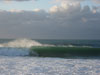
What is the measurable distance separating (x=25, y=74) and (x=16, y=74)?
31 cm

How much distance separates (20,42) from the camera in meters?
25.5

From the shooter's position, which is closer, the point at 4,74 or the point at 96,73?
the point at 4,74

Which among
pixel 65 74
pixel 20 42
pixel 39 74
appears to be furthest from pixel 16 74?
pixel 20 42

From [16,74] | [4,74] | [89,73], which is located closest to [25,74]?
A: [16,74]

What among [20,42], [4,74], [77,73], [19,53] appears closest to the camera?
[4,74]

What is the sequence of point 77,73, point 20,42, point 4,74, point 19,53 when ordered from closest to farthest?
point 4,74
point 77,73
point 19,53
point 20,42

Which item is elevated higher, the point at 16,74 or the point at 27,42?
the point at 27,42

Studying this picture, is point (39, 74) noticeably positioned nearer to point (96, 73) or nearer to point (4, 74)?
point (4, 74)

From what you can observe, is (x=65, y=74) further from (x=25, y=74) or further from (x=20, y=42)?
(x=20, y=42)

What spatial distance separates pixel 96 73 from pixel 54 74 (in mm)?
1588

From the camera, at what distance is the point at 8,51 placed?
58.9ft

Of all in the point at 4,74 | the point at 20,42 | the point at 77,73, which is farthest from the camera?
the point at 20,42

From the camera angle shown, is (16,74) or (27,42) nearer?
(16,74)

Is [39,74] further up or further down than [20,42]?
further down
